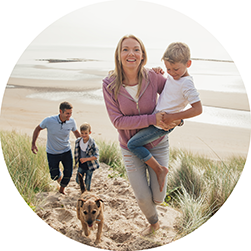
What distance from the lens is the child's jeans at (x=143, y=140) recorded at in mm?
2879

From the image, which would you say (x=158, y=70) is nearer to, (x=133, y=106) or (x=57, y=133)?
(x=133, y=106)

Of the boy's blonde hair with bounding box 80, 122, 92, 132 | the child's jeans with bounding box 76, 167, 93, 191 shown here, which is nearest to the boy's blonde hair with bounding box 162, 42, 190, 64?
the boy's blonde hair with bounding box 80, 122, 92, 132

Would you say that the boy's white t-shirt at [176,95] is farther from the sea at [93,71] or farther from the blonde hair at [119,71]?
the sea at [93,71]

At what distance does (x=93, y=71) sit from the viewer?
134 inches

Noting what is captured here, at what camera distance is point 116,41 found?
3.10 metres

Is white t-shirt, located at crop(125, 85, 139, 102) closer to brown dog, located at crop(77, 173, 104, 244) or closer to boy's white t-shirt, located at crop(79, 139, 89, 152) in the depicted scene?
boy's white t-shirt, located at crop(79, 139, 89, 152)

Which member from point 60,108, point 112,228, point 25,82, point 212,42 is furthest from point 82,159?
point 212,42

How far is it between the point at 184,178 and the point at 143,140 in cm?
96

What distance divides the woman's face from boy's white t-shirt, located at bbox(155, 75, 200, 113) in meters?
0.38

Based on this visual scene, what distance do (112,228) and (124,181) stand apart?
0.80 meters

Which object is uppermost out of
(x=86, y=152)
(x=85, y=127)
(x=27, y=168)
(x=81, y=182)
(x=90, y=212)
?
(x=85, y=127)

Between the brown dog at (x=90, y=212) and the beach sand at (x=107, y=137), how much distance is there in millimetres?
111

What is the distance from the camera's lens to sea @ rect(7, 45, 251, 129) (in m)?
3.23

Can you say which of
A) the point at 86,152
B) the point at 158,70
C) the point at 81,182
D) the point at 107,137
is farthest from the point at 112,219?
the point at 158,70
